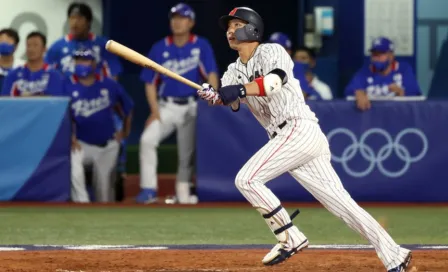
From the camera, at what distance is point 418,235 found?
8.97 metres

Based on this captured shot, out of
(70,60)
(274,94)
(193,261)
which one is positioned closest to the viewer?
(274,94)

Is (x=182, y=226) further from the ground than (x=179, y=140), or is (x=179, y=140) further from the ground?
(x=179, y=140)

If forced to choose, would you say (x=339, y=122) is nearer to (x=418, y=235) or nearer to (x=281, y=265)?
(x=418, y=235)

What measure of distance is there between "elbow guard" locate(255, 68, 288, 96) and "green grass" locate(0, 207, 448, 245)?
2.40 meters

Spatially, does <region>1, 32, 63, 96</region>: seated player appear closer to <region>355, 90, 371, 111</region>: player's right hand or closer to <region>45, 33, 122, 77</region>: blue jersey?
<region>45, 33, 122, 77</region>: blue jersey

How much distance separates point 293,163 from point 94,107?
217 inches

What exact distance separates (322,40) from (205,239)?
6360 millimetres

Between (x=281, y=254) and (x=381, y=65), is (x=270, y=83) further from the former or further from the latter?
(x=381, y=65)

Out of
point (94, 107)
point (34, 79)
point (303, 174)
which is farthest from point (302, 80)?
point (303, 174)

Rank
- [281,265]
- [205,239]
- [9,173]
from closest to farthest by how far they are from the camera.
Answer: [281,265] < [205,239] < [9,173]

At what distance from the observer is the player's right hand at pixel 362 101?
1138cm

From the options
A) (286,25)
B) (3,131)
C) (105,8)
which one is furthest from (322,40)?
(3,131)

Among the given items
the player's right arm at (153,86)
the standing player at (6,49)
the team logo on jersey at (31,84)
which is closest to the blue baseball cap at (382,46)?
the player's right arm at (153,86)

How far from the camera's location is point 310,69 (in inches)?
524
